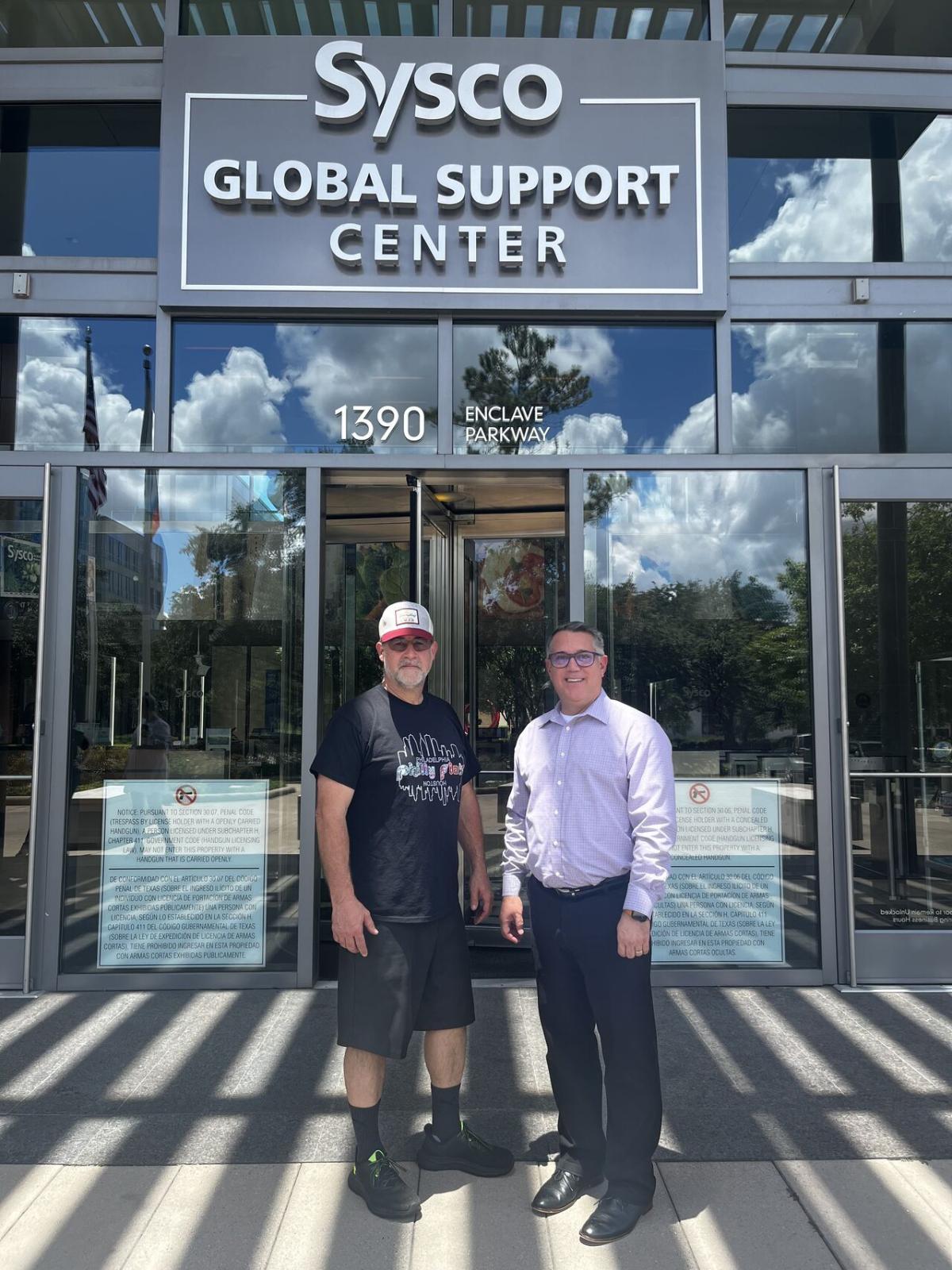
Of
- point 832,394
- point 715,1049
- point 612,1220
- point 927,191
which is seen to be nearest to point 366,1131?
point 612,1220

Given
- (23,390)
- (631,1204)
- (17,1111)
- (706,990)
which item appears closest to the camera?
(631,1204)

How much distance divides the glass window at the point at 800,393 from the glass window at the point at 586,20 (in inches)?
69.9

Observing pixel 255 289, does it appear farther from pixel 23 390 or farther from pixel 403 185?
pixel 23 390

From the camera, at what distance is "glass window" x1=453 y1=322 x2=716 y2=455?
17.4ft

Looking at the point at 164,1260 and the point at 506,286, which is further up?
the point at 506,286

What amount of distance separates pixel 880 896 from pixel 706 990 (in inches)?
41.8

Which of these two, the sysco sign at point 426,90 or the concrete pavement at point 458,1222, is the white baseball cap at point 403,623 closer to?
the concrete pavement at point 458,1222

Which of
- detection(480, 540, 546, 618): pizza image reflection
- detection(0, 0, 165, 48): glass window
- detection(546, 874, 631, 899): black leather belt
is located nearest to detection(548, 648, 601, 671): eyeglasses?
detection(546, 874, 631, 899): black leather belt

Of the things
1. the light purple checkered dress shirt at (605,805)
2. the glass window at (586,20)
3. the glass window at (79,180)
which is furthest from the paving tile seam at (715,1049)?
the glass window at (586,20)

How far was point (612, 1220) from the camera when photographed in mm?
2752

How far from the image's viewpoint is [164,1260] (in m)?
2.63

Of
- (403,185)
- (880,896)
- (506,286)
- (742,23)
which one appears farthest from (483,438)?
(880,896)

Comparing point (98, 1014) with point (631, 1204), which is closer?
point (631, 1204)

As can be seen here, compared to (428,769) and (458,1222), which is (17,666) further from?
(458,1222)
